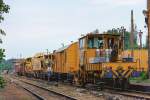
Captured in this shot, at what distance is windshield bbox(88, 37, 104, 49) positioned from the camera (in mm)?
28125

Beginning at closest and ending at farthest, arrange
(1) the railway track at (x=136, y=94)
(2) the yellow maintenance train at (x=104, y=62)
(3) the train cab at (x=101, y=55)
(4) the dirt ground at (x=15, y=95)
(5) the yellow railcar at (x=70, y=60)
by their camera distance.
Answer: (1) the railway track at (x=136, y=94) → (4) the dirt ground at (x=15, y=95) → (2) the yellow maintenance train at (x=104, y=62) → (3) the train cab at (x=101, y=55) → (5) the yellow railcar at (x=70, y=60)

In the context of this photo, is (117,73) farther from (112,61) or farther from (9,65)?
(9,65)

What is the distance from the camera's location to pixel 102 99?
21.4 m

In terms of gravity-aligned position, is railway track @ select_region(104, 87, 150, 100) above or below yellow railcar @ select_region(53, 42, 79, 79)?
below

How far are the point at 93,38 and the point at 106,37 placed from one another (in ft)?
2.53

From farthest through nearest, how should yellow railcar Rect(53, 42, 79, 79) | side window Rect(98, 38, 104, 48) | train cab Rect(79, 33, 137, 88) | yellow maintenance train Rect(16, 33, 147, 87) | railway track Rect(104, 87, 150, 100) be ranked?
yellow railcar Rect(53, 42, 79, 79) → side window Rect(98, 38, 104, 48) → train cab Rect(79, 33, 137, 88) → yellow maintenance train Rect(16, 33, 147, 87) → railway track Rect(104, 87, 150, 100)

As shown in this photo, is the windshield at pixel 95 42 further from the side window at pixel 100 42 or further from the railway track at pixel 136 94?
the railway track at pixel 136 94

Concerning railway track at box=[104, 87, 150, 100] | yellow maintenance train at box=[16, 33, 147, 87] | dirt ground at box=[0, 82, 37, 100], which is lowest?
dirt ground at box=[0, 82, 37, 100]

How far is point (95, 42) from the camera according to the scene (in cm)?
2819

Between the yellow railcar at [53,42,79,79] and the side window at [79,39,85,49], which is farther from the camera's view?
the yellow railcar at [53,42,79,79]

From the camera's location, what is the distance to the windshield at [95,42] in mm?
28125

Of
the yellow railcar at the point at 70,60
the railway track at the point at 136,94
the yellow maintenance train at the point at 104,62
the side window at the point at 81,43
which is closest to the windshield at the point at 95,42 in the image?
the yellow maintenance train at the point at 104,62

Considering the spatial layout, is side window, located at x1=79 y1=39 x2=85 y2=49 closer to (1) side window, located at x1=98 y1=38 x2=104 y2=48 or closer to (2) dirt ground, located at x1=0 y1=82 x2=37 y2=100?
(1) side window, located at x1=98 y1=38 x2=104 y2=48

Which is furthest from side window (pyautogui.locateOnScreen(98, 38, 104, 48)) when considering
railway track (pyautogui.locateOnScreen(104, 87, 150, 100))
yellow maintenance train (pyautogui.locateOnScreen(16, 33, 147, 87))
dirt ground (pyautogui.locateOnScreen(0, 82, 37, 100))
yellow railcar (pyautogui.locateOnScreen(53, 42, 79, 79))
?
dirt ground (pyautogui.locateOnScreen(0, 82, 37, 100))
